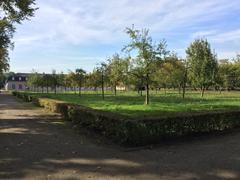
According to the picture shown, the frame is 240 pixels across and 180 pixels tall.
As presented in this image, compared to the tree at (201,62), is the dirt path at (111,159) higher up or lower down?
lower down

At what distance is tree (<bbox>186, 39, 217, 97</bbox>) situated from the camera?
46625mm

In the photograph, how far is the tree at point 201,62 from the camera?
46.6 meters

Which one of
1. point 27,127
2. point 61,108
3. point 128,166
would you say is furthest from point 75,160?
point 61,108

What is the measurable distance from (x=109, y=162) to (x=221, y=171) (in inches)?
99.7

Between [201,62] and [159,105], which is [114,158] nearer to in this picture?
[159,105]

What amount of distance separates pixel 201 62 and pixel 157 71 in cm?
1842

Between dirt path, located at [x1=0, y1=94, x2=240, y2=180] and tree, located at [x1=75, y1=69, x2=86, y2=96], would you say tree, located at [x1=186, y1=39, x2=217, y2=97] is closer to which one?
tree, located at [x1=75, y1=69, x2=86, y2=96]

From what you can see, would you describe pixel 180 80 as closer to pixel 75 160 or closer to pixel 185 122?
pixel 185 122

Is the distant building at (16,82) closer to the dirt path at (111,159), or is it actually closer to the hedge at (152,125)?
the hedge at (152,125)

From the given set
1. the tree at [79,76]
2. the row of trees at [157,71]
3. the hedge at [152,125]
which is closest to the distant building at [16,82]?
the row of trees at [157,71]

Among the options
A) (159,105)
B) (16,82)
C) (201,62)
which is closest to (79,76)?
(201,62)

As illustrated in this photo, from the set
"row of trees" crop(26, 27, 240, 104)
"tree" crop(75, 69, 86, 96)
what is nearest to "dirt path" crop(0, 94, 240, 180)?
"row of trees" crop(26, 27, 240, 104)

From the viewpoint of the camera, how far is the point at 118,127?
11133 millimetres

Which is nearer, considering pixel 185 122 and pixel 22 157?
pixel 22 157
